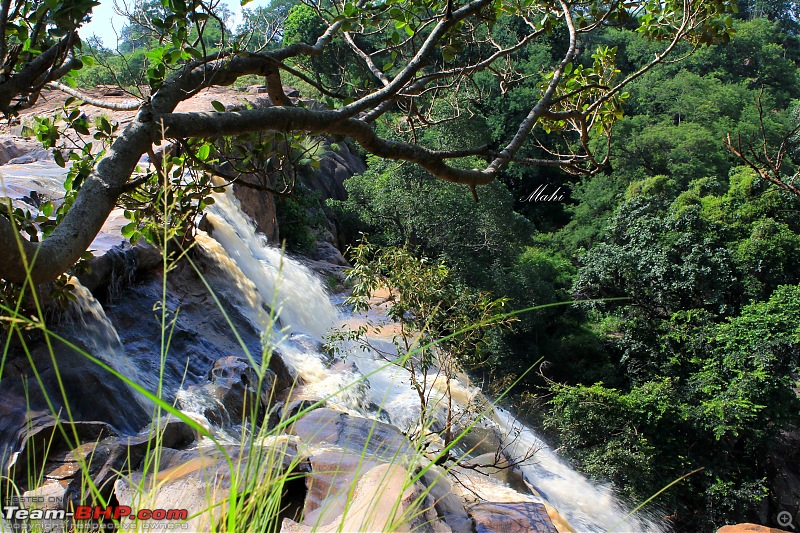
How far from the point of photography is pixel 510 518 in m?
4.24

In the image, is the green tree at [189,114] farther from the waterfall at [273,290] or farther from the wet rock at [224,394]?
the waterfall at [273,290]

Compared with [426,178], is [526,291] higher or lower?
lower

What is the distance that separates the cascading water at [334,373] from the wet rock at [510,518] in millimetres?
2217

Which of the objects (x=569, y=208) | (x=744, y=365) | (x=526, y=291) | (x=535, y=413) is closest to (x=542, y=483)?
(x=535, y=413)

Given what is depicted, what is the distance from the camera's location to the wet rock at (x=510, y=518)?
163 inches

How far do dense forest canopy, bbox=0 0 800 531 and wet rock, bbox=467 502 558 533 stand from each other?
4.98 ft

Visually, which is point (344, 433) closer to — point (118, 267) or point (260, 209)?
point (118, 267)

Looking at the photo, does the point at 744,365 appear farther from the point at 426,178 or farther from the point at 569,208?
the point at 569,208

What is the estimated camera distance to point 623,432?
10.8 meters

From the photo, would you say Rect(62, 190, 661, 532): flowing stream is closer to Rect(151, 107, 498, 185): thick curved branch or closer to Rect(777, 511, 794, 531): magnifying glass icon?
Rect(777, 511, 794, 531): magnifying glass icon

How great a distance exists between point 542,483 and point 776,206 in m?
10.4

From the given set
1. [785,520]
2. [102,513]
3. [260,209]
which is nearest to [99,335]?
[102,513]

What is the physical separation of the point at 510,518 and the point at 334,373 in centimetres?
466

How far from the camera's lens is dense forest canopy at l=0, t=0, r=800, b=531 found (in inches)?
116
